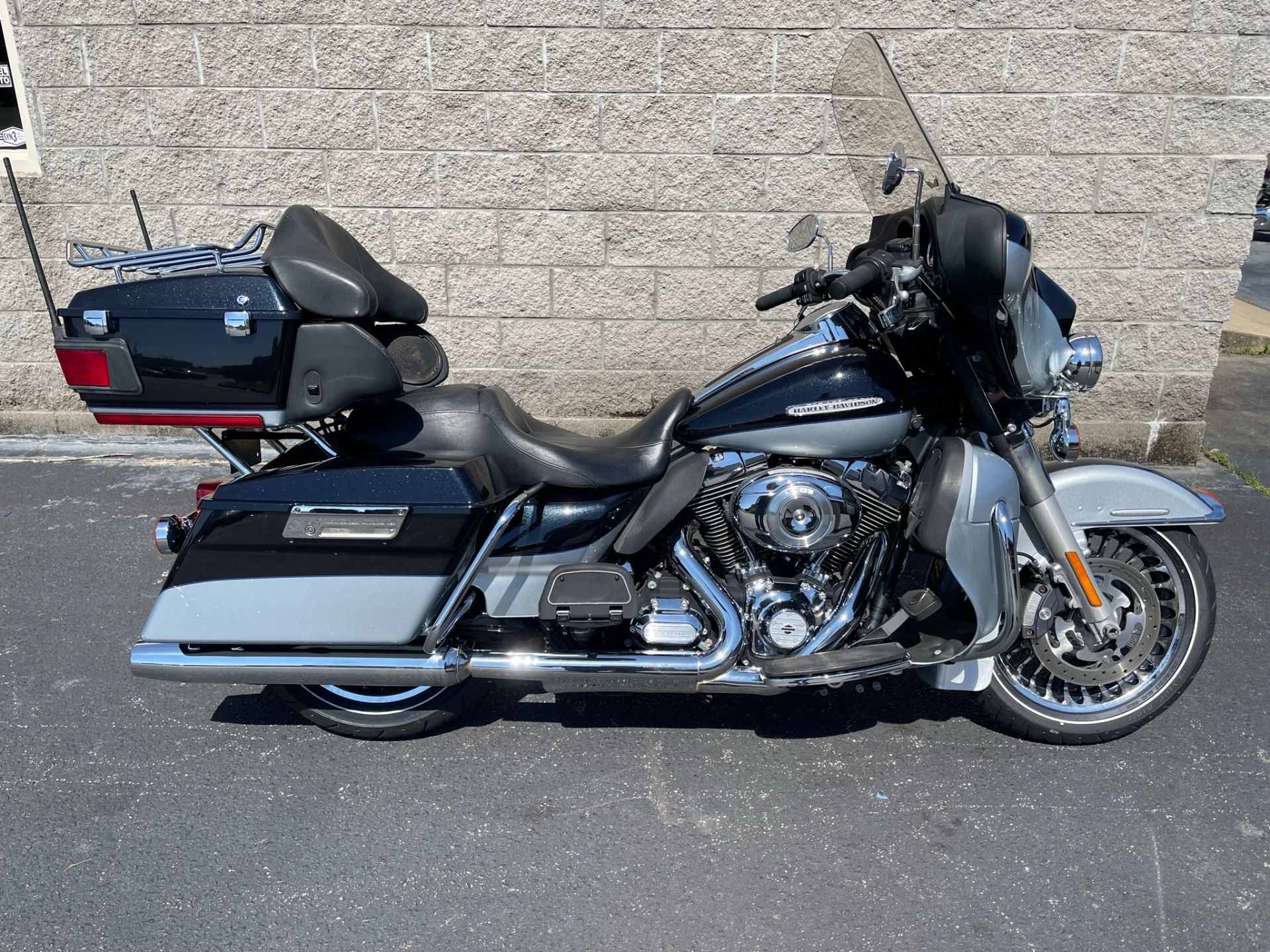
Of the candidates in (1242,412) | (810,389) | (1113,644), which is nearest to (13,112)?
(810,389)

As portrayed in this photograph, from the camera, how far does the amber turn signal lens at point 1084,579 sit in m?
2.64

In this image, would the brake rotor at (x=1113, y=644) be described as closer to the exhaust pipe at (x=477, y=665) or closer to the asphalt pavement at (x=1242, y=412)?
the exhaust pipe at (x=477, y=665)

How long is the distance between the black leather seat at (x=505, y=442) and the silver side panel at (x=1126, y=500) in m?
1.17

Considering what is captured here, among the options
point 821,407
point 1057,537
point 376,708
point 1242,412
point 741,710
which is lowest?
point 1242,412

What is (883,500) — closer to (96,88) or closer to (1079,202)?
(1079,202)

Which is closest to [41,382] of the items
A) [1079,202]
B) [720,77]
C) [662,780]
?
[720,77]

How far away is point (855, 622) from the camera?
2664 mm

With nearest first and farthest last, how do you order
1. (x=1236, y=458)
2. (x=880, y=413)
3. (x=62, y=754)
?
(x=880, y=413), (x=62, y=754), (x=1236, y=458)

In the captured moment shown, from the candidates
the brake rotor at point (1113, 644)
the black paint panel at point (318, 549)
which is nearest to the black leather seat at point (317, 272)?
the black paint panel at point (318, 549)

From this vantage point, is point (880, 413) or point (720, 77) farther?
point (720, 77)

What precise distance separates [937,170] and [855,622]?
1287mm

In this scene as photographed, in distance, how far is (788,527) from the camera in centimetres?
252

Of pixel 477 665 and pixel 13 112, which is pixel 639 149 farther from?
pixel 13 112

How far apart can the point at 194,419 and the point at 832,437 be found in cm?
170
